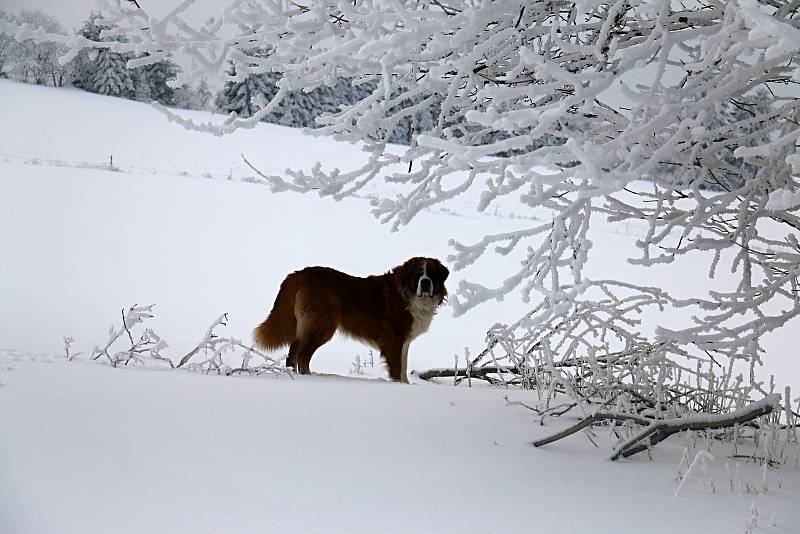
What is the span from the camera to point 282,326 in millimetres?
5309

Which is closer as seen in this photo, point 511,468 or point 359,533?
point 359,533

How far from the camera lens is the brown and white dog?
5219 millimetres

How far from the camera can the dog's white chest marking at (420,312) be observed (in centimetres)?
549

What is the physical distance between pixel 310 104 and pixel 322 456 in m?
18.4

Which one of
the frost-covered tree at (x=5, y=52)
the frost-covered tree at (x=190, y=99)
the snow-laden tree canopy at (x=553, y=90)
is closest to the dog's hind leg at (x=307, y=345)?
the snow-laden tree canopy at (x=553, y=90)

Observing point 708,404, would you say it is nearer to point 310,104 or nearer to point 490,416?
point 490,416

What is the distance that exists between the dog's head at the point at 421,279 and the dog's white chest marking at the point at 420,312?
0.03 m

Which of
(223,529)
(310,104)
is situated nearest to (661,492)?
(223,529)

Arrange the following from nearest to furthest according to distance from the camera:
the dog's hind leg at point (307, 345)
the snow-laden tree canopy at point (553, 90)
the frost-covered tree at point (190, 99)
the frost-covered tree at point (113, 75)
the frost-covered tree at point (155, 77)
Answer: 1. the snow-laden tree canopy at point (553, 90)
2. the dog's hind leg at point (307, 345)
3. the frost-covered tree at point (155, 77)
4. the frost-covered tree at point (113, 75)
5. the frost-covered tree at point (190, 99)

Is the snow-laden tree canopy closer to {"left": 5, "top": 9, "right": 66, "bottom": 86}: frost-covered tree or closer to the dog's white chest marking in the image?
the dog's white chest marking

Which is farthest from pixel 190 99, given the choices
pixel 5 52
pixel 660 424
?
pixel 660 424

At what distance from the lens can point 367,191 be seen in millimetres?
18422

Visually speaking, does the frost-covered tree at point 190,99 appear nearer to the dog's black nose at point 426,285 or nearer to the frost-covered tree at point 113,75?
the frost-covered tree at point 113,75

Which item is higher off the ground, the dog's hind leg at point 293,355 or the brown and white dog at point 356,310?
the brown and white dog at point 356,310
